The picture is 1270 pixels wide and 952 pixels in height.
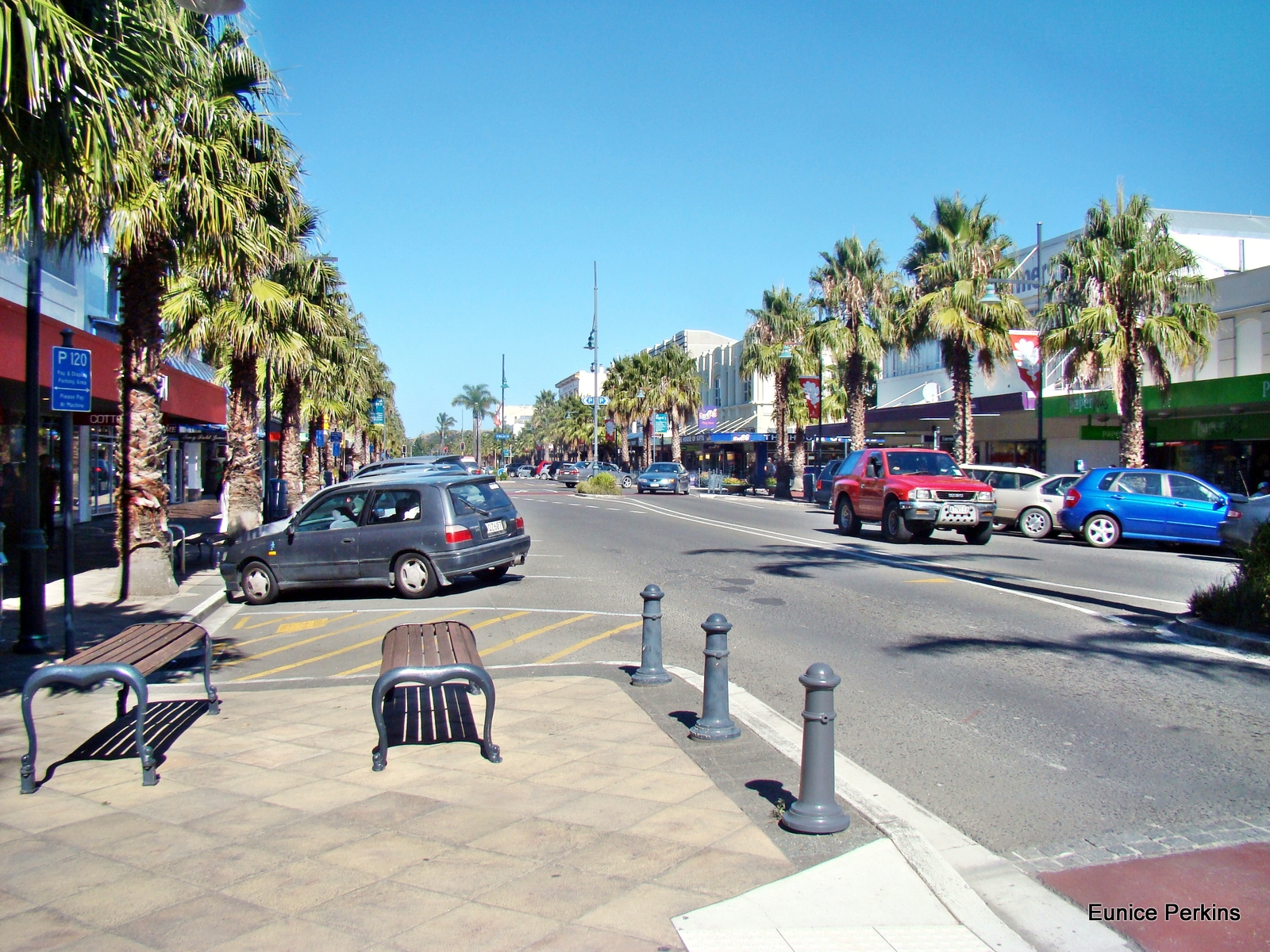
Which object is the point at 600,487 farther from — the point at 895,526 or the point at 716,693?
the point at 716,693

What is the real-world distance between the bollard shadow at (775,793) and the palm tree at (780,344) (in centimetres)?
3931

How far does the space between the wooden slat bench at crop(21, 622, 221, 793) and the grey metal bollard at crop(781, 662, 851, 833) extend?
3470 mm

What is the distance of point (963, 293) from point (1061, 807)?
2514 centimetres

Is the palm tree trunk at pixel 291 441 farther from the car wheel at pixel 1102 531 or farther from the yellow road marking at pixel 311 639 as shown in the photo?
the car wheel at pixel 1102 531

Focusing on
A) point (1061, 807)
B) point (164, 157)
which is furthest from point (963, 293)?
point (1061, 807)

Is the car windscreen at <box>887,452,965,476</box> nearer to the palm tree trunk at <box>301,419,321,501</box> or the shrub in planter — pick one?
the palm tree trunk at <box>301,419,321,501</box>

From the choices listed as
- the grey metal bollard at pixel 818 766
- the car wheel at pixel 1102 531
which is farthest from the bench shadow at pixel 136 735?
the car wheel at pixel 1102 531

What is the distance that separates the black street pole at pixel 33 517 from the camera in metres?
8.55

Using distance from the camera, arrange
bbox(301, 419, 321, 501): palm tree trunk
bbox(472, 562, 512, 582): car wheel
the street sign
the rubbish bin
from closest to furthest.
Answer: the street sign → bbox(472, 562, 512, 582): car wheel → the rubbish bin → bbox(301, 419, 321, 501): palm tree trunk

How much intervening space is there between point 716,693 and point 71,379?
6.76 metres

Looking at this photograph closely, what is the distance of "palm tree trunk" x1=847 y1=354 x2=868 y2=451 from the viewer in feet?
120

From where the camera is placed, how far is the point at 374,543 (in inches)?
494

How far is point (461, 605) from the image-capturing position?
39.7ft

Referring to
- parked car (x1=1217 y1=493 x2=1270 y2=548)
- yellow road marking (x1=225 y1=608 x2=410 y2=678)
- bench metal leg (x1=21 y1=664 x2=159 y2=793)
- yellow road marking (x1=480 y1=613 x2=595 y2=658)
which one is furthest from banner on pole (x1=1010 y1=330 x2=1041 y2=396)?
bench metal leg (x1=21 y1=664 x2=159 y2=793)
